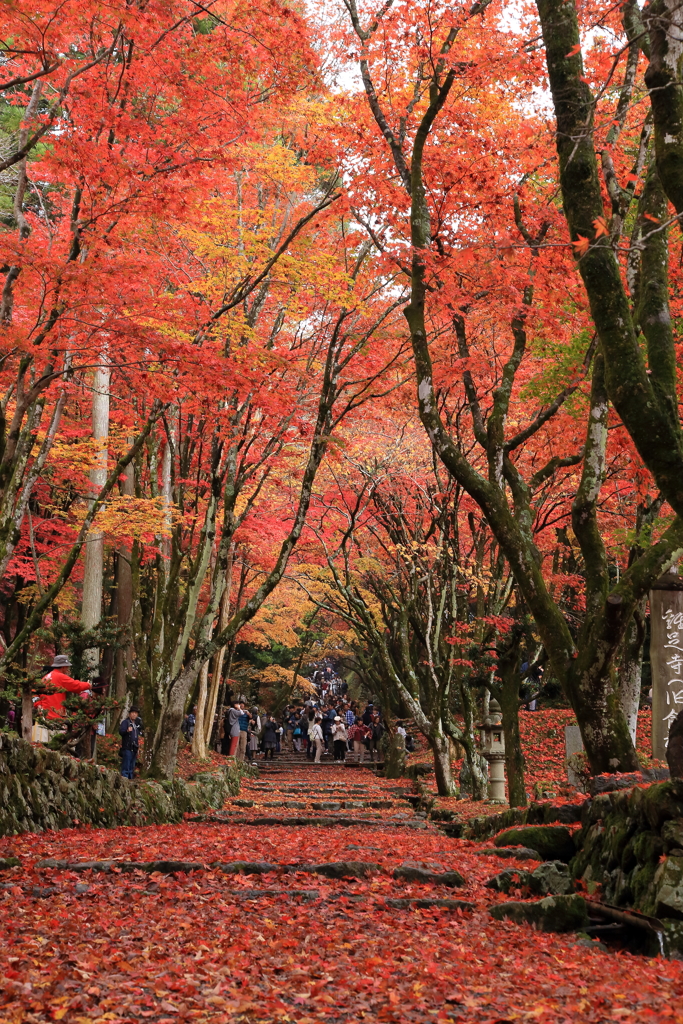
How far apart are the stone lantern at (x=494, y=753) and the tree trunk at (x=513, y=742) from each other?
1.23 metres

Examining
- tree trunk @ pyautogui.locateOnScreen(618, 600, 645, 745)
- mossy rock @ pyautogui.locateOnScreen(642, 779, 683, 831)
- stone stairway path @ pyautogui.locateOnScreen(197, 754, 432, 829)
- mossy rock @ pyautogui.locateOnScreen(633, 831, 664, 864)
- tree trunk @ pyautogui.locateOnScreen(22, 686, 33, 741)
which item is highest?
tree trunk @ pyautogui.locateOnScreen(618, 600, 645, 745)

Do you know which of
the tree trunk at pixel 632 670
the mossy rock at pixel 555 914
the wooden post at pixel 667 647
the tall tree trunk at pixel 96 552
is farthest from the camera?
the tall tree trunk at pixel 96 552

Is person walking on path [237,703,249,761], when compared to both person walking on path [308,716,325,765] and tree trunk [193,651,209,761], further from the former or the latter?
tree trunk [193,651,209,761]

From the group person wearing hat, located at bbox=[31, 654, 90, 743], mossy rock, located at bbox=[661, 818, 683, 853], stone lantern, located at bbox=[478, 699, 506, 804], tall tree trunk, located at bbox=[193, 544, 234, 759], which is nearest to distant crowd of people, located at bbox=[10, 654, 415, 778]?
person wearing hat, located at bbox=[31, 654, 90, 743]

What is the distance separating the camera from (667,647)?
9.63 meters

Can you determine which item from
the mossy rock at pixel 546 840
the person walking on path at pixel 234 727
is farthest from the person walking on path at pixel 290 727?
the mossy rock at pixel 546 840

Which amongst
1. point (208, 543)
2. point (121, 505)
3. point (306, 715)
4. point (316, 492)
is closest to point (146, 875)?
point (208, 543)

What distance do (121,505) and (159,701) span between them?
3860mm

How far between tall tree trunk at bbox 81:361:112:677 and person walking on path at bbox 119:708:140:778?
3.36 m

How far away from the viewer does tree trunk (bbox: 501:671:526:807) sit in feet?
39.3

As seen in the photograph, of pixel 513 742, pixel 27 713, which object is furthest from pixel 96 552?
pixel 513 742

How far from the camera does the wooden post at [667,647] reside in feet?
31.5

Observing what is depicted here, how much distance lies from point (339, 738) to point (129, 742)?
17.0m

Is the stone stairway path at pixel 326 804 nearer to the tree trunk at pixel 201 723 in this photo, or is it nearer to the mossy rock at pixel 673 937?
the tree trunk at pixel 201 723
